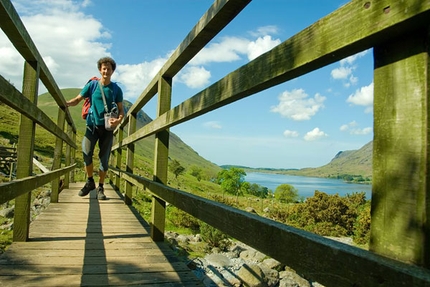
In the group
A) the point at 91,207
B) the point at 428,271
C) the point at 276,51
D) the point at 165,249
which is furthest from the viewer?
the point at 91,207

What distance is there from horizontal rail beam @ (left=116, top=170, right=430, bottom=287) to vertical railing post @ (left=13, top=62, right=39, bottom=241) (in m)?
2.26

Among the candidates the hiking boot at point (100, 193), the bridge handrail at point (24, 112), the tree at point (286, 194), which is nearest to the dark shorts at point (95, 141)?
the bridge handrail at point (24, 112)

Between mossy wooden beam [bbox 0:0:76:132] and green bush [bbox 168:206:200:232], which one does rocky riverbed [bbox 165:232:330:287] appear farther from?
mossy wooden beam [bbox 0:0:76:132]

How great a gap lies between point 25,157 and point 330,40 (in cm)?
294

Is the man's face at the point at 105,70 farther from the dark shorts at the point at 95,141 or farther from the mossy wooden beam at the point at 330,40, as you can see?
the mossy wooden beam at the point at 330,40

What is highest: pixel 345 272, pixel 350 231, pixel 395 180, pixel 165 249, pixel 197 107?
pixel 197 107

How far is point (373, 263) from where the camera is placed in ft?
2.72

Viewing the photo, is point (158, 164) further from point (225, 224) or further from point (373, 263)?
point (373, 263)

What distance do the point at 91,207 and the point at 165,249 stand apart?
9.83 feet

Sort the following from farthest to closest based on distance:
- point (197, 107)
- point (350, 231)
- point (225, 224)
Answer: point (350, 231)
point (197, 107)
point (225, 224)

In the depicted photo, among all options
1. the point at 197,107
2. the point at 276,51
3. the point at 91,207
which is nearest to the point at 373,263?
the point at 276,51

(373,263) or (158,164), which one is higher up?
(158,164)

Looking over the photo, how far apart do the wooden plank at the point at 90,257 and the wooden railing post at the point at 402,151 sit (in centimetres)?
180

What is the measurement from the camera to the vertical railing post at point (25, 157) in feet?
10.2
